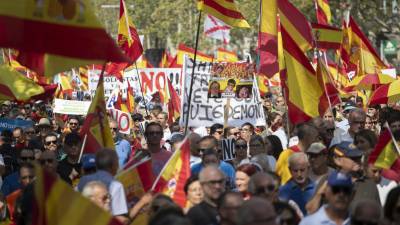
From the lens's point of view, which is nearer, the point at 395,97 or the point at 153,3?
the point at 395,97

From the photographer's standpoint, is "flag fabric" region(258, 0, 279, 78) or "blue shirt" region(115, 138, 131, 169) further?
"flag fabric" region(258, 0, 279, 78)

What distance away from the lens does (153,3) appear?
2410 inches

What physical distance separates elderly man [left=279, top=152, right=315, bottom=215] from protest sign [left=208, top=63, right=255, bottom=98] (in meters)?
5.73

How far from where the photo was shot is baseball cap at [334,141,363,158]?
11273 millimetres

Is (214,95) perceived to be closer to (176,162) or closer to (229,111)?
(229,111)

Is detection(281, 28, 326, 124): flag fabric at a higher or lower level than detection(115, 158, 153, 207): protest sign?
higher

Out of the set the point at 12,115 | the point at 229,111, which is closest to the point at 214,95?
the point at 229,111

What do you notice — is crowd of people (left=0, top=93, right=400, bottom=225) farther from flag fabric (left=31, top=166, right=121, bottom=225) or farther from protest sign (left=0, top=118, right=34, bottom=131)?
protest sign (left=0, top=118, right=34, bottom=131)

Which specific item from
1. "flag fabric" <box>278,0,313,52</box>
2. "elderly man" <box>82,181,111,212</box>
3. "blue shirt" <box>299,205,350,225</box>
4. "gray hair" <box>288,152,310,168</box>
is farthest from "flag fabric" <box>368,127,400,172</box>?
"flag fabric" <box>278,0,313,52</box>

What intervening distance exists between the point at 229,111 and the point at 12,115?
22.2 ft

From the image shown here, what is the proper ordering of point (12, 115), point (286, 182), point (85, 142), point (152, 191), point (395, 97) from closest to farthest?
1. point (152, 191)
2. point (286, 182)
3. point (85, 142)
4. point (395, 97)
5. point (12, 115)

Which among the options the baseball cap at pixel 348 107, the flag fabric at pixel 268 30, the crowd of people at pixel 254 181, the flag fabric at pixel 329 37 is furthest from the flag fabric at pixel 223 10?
the flag fabric at pixel 329 37

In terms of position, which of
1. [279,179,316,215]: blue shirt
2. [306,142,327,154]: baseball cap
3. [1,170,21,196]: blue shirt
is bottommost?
[1,170,21,196]: blue shirt

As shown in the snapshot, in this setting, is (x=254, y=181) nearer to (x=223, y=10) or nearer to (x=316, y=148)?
(x=316, y=148)
